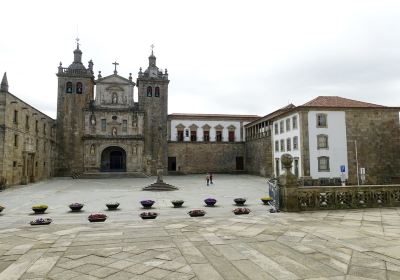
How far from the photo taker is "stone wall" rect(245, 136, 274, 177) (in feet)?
128

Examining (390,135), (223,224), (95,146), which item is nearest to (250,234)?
(223,224)

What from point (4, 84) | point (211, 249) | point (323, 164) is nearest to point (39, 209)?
point (211, 249)

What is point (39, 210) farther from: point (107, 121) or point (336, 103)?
point (107, 121)

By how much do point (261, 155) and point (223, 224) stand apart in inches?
1306

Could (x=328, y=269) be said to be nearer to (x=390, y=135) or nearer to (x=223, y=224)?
(x=223, y=224)

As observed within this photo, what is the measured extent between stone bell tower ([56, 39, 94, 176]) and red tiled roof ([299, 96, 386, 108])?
31857 millimetres

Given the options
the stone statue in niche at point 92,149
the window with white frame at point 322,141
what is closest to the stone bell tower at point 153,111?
the stone statue in niche at point 92,149

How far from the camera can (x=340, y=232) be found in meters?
8.15

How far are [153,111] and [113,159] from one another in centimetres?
1015

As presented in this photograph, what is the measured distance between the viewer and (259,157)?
42812 mm

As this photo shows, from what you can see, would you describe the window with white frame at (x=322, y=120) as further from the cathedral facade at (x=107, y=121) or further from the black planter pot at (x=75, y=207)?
the black planter pot at (x=75, y=207)

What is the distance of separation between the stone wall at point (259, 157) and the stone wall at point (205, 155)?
2.46 metres

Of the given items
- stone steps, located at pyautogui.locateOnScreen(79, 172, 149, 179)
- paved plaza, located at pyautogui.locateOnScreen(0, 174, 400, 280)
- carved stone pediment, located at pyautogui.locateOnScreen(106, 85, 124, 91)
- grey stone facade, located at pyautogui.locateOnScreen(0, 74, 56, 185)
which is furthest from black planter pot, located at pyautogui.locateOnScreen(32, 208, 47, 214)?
carved stone pediment, located at pyautogui.locateOnScreen(106, 85, 124, 91)

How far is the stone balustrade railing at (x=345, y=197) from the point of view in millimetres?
12109
